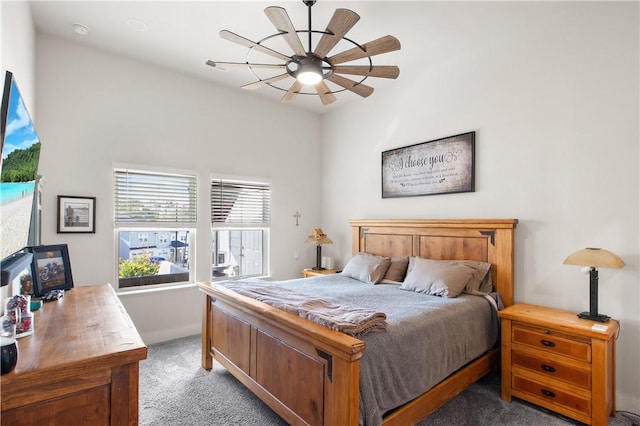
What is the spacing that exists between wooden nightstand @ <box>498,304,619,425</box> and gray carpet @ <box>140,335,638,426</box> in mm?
126

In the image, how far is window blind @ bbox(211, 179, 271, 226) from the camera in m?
4.30

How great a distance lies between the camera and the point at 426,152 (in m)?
3.88

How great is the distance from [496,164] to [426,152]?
80 centimetres

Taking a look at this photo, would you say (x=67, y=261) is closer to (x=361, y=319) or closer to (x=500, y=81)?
A: (x=361, y=319)

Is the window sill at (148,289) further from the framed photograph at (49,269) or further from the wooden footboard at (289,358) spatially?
the framed photograph at (49,269)

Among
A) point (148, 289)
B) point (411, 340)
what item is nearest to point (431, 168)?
point (411, 340)

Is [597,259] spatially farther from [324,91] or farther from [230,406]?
[230,406]

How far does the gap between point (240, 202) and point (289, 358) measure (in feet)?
9.14

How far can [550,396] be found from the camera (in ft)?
8.04

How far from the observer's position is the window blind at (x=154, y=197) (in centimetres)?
362

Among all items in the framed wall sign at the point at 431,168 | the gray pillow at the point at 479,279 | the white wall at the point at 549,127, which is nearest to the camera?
the white wall at the point at 549,127

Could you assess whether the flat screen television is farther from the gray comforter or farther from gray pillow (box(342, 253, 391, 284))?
gray pillow (box(342, 253, 391, 284))

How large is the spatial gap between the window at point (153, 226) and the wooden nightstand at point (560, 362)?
3460 mm

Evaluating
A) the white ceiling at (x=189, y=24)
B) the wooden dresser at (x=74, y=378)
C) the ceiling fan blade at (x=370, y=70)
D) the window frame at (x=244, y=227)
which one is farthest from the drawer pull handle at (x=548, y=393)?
the window frame at (x=244, y=227)
